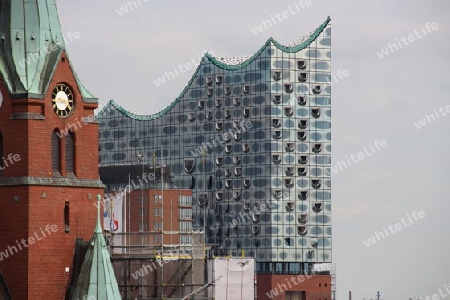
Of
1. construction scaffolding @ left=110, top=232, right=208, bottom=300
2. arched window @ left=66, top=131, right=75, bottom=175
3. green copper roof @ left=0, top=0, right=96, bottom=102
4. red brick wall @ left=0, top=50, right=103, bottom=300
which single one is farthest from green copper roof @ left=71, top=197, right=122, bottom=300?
construction scaffolding @ left=110, top=232, right=208, bottom=300

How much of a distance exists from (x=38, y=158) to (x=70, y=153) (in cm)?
264

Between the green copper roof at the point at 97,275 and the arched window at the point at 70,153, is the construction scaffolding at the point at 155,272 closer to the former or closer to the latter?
the arched window at the point at 70,153

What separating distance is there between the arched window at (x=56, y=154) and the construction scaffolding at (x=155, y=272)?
1065cm

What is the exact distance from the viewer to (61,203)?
9556 centimetres

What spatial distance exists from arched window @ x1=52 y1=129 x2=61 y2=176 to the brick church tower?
6 centimetres

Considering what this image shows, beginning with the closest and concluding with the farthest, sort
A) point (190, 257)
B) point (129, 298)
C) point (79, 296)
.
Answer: point (79, 296), point (129, 298), point (190, 257)

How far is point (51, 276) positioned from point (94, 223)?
4482 millimetres

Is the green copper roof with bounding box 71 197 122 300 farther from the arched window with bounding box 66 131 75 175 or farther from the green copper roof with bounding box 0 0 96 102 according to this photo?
the green copper roof with bounding box 0 0 96 102

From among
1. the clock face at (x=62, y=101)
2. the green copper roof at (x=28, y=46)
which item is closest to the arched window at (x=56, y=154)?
the clock face at (x=62, y=101)

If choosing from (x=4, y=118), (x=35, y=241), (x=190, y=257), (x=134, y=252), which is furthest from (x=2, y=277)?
(x=190, y=257)

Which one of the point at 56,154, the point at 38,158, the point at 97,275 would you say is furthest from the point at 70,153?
the point at 97,275

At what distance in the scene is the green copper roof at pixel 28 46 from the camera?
94.6 m

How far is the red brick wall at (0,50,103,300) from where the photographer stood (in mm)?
94000

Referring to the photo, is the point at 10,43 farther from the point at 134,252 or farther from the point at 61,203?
the point at 134,252
